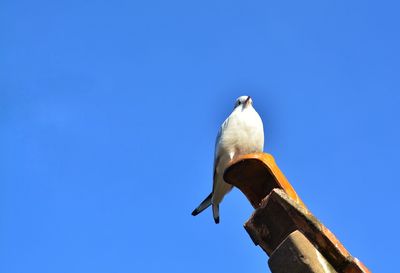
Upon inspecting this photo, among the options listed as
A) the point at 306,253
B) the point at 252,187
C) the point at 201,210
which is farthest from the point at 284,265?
the point at 201,210

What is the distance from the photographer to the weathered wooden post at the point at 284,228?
11.7ft

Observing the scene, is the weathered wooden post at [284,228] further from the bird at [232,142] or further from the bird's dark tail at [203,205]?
the bird's dark tail at [203,205]


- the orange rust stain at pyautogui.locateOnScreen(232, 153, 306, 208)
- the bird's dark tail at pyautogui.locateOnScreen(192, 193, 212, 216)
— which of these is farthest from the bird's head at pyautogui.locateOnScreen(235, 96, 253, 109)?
the orange rust stain at pyautogui.locateOnScreen(232, 153, 306, 208)

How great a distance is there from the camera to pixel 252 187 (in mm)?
4512

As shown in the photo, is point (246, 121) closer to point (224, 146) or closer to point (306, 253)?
point (224, 146)

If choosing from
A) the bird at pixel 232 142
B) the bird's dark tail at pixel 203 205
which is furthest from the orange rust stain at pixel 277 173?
the bird's dark tail at pixel 203 205

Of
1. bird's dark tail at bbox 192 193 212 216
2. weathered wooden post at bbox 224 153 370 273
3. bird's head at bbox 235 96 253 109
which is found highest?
bird's head at bbox 235 96 253 109

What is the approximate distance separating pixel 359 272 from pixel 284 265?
47cm

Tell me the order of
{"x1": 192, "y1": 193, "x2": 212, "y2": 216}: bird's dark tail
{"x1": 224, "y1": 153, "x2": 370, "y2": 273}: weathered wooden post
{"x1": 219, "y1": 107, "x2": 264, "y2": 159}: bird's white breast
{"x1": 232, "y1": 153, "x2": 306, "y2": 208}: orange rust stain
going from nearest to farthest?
{"x1": 224, "y1": 153, "x2": 370, "y2": 273}: weathered wooden post
{"x1": 232, "y1": 153, "x2": 306, "y2": 208}: orange rust stain
{"x1": 219, "y1": 107, "x2": 264, "y2": 159}: bird's white breast
{"x1": 192, "y1": 193, "x2": 212, "y2": 216}: bird's dark tail

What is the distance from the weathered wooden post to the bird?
2.79 metres

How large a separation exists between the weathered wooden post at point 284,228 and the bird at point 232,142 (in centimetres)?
279

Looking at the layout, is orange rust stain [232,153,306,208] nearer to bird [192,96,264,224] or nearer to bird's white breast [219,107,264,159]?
bird [192,96,264,224]

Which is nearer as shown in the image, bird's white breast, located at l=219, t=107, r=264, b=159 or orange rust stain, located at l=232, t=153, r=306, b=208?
orange rust stain, located at l=232, t=153, r=306, b=208

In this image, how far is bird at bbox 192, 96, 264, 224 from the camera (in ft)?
25.2
